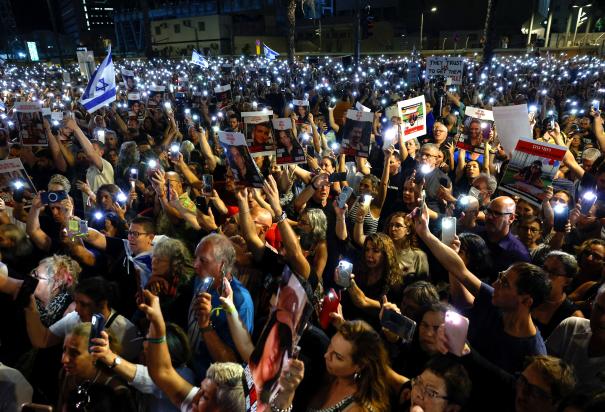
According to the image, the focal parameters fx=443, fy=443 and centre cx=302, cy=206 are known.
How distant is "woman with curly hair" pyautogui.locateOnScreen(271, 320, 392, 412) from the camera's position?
7.82ft

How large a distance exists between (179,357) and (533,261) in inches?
124

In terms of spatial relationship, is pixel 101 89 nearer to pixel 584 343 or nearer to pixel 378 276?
pixel 378 276

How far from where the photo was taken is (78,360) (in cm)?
259

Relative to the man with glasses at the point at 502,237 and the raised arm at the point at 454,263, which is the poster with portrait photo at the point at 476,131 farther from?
the raised arm at the point at 454,263

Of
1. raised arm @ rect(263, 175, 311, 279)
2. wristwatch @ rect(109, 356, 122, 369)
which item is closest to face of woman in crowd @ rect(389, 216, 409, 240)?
raised arm @ rect(263, 175, 311, 279)

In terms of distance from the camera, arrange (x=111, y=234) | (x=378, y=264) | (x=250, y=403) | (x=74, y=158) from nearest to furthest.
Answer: (x=250, y=403)
(x=378, y=264)
(x=111, y=234)
(x=74, y=158)

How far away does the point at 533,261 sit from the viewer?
158 inches

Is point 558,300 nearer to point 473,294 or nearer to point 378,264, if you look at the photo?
point 473,294

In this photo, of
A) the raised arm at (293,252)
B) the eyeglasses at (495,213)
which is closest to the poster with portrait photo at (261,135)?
the raised arm at (293,252)

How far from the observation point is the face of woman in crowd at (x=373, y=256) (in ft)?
12.2

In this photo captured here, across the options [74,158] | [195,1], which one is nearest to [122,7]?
[195,1]

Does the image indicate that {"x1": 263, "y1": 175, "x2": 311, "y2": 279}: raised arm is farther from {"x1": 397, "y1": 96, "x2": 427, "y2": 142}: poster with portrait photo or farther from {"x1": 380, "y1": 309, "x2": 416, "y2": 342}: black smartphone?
{"x1": 397, "y1": 96, "x2": 427, "y2": 142}: poster with portrait photo

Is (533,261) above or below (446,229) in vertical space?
below

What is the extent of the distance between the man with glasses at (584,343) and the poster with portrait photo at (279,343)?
1762mm
